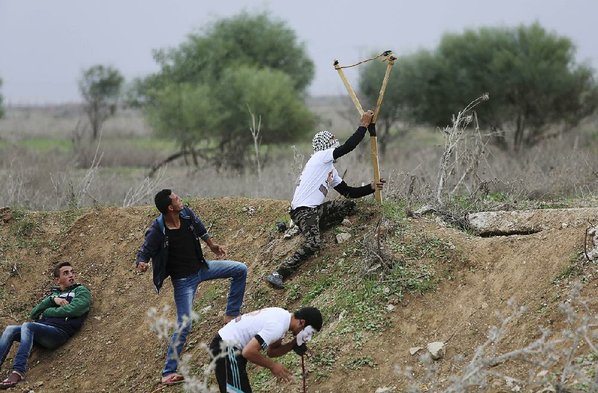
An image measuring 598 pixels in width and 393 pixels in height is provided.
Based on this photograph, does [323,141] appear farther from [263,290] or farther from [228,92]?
[228,92]

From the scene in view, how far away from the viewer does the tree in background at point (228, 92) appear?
3406 centimetres

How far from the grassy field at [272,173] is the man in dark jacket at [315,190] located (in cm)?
147

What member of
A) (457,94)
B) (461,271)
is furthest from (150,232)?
(457,94)

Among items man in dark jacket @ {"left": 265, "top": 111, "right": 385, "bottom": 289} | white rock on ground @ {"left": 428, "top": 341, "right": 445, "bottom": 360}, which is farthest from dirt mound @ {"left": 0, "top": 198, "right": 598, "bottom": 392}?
man in dark jacket @ {"left": 265, "top": 111, "right": 385, "bottom": 289}

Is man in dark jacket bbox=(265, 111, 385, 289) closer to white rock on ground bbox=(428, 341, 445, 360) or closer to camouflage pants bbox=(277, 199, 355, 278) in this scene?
camouflage pants bbox=(277, 199, 355, 278)

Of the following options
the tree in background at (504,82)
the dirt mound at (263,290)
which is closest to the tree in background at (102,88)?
the tree in background at (504,82)

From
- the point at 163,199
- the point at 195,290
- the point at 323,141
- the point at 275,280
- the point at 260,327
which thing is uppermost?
the point at 323,141

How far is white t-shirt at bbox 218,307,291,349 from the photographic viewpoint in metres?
6.88

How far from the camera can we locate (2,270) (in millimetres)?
11719

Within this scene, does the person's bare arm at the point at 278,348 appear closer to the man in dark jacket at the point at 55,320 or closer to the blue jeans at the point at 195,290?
the blue jeans at the point at 195,290

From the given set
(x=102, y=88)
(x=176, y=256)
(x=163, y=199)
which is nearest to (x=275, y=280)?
(x=176, y=256)

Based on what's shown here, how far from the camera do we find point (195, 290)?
8.59 metres

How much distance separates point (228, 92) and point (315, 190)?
25.7 meters

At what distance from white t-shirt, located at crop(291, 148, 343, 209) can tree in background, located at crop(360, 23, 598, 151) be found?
26.0m
